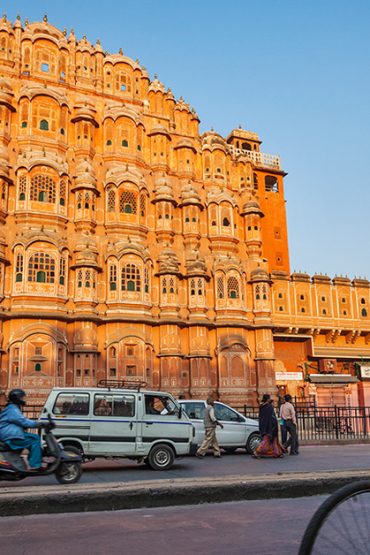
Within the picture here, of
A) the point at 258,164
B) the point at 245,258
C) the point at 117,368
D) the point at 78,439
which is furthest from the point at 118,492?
the point at 258,164

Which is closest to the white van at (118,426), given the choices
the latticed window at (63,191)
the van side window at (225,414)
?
the van side window at (225,414)

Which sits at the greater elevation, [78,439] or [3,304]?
[3,304]

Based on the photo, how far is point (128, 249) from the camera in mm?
30906

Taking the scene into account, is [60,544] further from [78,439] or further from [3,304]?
[3,304]

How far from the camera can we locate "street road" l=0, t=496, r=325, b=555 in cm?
555

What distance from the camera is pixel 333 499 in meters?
2.67

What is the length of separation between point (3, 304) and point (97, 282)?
5265 mm

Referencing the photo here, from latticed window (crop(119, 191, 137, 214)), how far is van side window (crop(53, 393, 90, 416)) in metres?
20.4

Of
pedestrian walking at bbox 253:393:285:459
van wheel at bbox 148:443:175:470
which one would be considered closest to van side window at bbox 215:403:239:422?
pedestrian walking at bbox 253:393:285:459

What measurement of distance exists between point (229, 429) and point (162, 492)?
9.22 meters

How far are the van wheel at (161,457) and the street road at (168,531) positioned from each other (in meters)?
5.04

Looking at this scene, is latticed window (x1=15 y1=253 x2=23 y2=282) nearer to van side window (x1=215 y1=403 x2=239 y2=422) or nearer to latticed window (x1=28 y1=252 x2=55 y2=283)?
latticed window (x1=28 y1=252 x2=55 y2=283)

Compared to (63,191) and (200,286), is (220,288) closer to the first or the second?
(200,286)

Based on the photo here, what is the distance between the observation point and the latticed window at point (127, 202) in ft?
106
